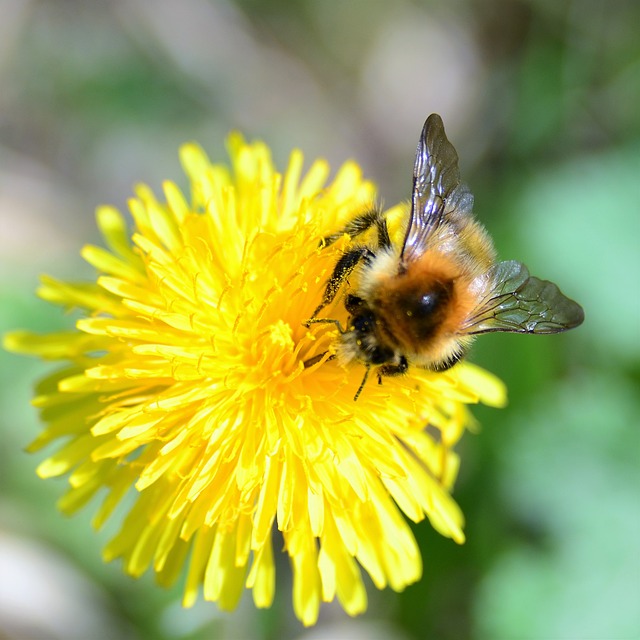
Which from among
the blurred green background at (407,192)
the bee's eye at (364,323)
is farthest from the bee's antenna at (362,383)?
the blurred green background at (407,192)

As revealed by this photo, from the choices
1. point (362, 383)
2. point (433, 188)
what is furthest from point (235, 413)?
point (433, 188)

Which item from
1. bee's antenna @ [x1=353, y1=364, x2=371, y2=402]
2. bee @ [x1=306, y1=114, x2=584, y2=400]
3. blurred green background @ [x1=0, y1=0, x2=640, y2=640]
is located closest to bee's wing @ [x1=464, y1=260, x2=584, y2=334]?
bee @ [x1=306, y1=114, x2=584, y2=400]

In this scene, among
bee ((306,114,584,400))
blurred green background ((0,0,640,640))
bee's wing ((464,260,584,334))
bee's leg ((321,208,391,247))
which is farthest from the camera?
blurred green background ((0,0,640,640))

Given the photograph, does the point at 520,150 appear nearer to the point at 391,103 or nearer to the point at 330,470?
the point at 391,103

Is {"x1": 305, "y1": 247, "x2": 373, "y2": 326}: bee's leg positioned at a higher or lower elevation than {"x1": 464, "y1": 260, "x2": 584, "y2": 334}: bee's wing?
lower

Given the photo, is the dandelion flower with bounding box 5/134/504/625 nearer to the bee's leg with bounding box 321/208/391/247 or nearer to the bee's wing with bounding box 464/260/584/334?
the bee's leg with bounding box 321/208/391/247

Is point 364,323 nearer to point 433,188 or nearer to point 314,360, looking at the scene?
point 314,360
